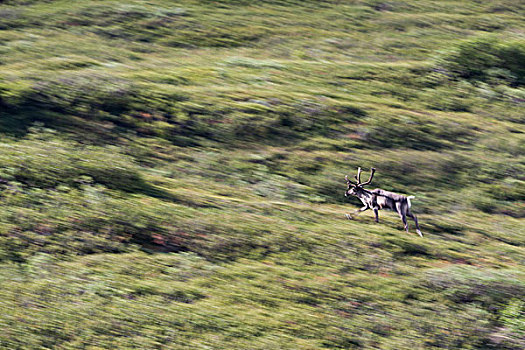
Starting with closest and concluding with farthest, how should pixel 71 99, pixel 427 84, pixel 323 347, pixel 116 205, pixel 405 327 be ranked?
pixel 323 347
pixel 405 327
pixel 116 205
pixel 71 99
pixel 427 84

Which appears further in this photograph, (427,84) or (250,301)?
(427,84)


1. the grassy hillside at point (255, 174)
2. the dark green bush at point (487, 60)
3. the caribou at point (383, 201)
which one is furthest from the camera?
the dark green bush at point (487, 60)

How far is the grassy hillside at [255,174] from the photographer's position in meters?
10.4

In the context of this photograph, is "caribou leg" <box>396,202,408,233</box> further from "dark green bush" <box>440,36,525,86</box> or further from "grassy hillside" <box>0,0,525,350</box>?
"dark green bush" <box>440,36,525,86</box>

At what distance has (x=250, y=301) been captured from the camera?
1071cm

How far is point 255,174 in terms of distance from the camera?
15758 millimetres

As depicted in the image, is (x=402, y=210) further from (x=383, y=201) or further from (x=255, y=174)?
(x=255, y=174)

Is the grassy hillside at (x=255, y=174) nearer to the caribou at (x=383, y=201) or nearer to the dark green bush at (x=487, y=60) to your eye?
the dark green bush at (x=487, y=60)

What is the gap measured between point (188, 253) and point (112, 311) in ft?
7.47

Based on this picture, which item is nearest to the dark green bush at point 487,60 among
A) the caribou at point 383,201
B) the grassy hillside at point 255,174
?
the grassy hillside at point 255,174

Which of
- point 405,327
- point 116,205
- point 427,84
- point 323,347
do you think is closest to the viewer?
point 323,347

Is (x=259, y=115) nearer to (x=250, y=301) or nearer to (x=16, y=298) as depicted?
(x=250, y=301)

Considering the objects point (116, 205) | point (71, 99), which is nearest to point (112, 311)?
point (116, 205)

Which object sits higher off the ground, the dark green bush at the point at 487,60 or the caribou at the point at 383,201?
the dark green bush at the point at 487,60
